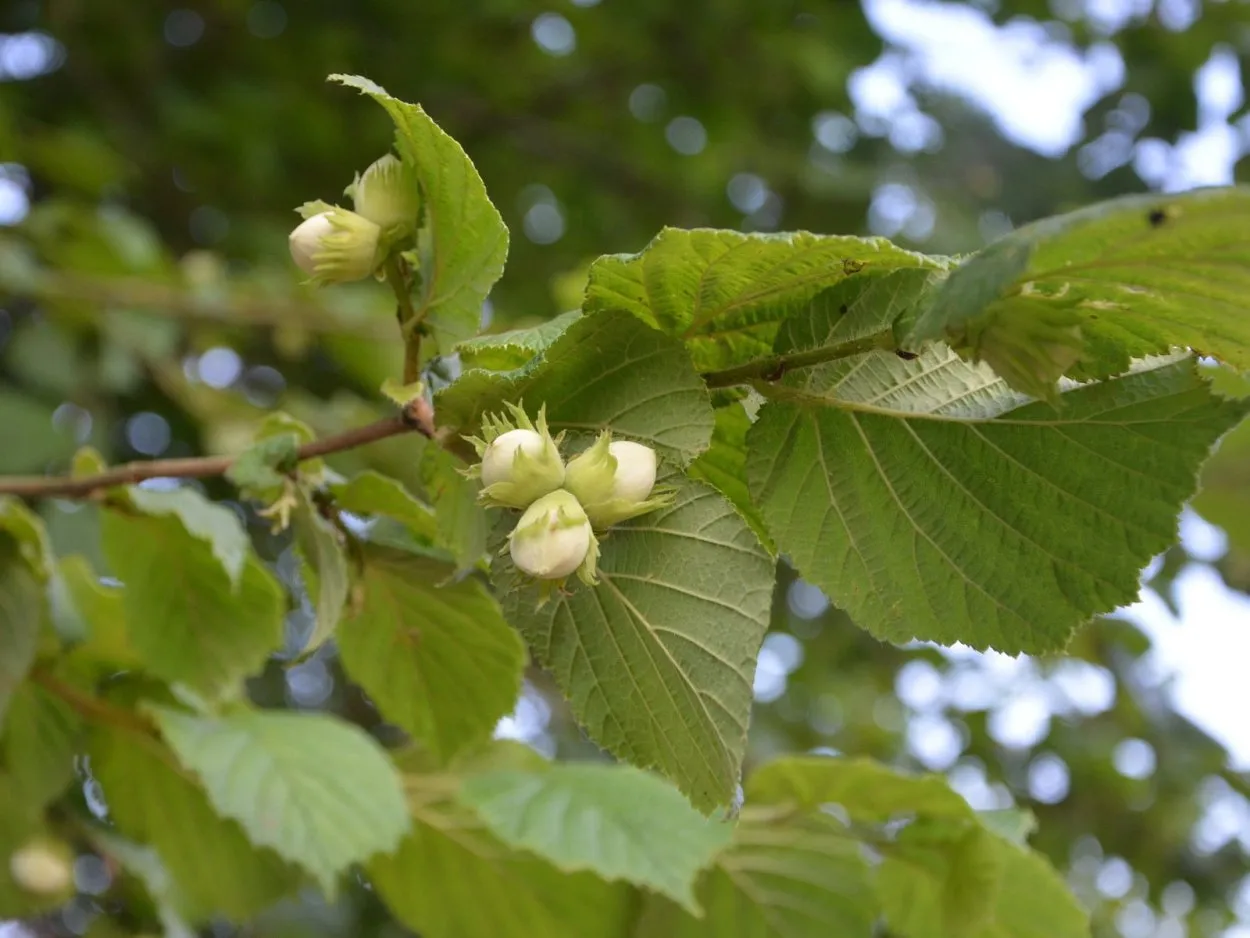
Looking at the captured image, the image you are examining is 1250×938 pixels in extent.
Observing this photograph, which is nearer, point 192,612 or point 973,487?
point 973,487

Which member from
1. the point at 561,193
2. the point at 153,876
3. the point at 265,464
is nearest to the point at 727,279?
the point at 265,464

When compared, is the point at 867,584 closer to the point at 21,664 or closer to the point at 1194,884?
the point at 21,664

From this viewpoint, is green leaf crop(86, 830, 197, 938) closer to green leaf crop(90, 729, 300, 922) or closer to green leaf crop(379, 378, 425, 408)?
green leaf crop(90, 729, 300, 922)

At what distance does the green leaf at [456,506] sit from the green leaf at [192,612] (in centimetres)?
54

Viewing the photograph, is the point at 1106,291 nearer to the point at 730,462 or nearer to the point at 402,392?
the point at 730,462

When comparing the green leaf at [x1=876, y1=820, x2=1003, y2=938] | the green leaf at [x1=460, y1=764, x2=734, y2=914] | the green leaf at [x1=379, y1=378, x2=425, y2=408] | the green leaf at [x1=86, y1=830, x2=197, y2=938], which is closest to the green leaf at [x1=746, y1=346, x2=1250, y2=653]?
the green leaf at [x1=379, y1=378, x2=425, y2=408]

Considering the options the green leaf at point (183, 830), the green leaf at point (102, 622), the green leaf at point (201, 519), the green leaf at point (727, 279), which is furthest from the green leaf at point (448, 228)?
the green leaf at point (183, 830)

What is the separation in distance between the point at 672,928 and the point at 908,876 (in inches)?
11.6

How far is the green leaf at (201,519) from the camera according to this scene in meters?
1.25

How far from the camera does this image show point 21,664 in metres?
1.37

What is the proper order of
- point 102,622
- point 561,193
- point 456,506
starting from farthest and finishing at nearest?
point 561,193 < point 102,622 < point 456,506

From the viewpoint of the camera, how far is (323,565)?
1.03 m

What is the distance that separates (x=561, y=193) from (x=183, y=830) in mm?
3170

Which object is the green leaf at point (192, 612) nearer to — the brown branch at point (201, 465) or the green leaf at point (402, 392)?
the brown branch at point (201, 465)
